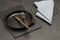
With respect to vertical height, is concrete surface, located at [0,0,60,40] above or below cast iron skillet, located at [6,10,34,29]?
below

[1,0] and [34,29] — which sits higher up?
[1,0]

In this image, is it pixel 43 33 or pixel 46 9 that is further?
pixel 46 9

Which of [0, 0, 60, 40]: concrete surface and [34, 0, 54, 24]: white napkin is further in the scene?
[34, 0, 54, 24]: white napkin

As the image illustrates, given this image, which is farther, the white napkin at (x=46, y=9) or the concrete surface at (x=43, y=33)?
the white napkin at (x=46, y=9)

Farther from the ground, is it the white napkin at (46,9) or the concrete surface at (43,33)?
the white napkin at (46,9)

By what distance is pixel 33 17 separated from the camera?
2.95 feet

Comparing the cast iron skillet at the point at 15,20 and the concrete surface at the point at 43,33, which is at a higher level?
the cast iron skillet at the point at 15,20

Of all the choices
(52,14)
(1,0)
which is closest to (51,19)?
(52,14)

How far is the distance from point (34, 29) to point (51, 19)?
0.14 metres

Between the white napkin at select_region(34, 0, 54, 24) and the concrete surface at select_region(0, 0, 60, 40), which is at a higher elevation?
the white napkin at select_region(34, 0, 54, 24)

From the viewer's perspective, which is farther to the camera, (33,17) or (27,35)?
(33,17)

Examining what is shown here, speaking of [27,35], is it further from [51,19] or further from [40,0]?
[40,0]

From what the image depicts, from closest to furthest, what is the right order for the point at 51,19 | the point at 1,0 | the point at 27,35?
the point at 27,35
the point at 51,19
the point at 1,0

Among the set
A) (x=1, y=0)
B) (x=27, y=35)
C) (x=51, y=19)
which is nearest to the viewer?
(x=27, y=35)
